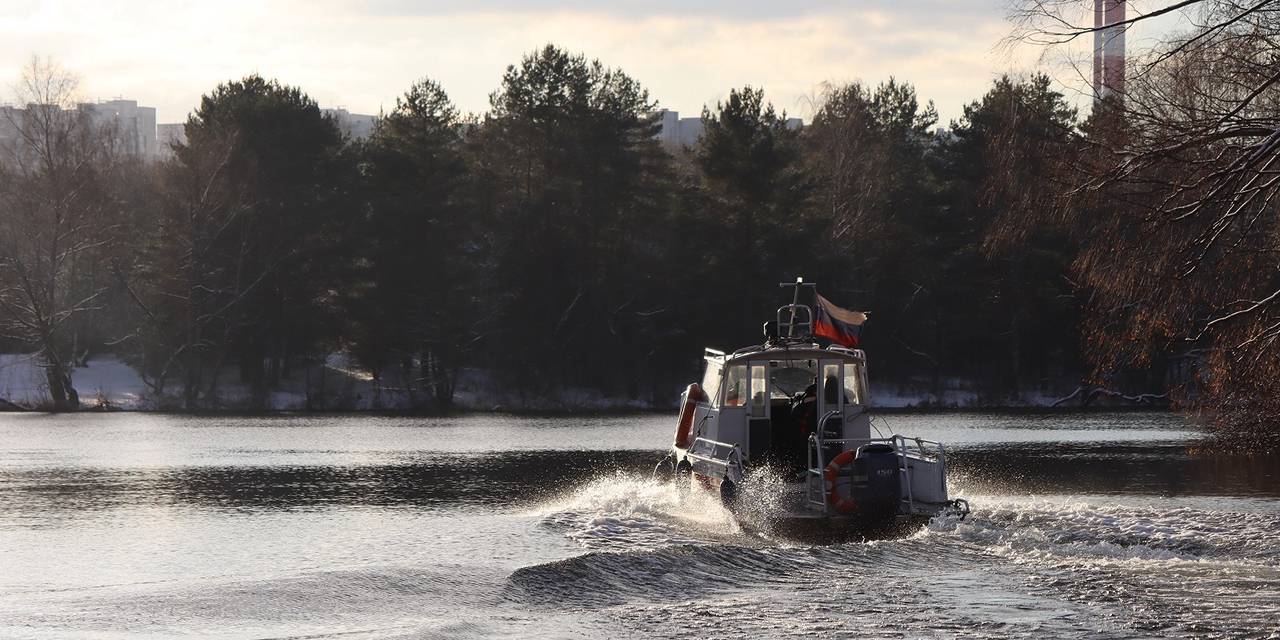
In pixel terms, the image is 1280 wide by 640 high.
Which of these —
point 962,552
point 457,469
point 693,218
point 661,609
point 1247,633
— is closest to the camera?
point 1247,633

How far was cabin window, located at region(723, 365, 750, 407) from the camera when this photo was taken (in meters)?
25.0

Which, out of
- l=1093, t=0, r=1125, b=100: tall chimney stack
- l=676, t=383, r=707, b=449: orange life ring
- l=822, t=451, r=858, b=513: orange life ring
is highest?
l=1093, t=0, r=1125, b=100: tall chimney stack

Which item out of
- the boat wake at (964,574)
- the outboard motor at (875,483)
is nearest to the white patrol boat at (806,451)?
the outboard motor at (875,483)

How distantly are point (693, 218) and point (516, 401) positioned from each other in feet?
38.3

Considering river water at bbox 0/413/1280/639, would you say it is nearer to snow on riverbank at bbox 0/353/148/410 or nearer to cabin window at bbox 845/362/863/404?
cabin window at bbox 845/362/863/404

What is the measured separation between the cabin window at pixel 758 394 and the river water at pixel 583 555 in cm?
201

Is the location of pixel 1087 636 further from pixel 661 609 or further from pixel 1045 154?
pixel 1045 154

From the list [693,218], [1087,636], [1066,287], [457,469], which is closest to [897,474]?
[1087,636]

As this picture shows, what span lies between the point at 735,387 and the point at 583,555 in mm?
6536

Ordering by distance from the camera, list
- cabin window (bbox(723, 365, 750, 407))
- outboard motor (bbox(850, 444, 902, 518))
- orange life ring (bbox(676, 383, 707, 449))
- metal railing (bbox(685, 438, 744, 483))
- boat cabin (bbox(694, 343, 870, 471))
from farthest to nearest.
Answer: orange life ring (bbox(676, 383, 707, 449)) → cabin window (bbox(723, 365, 750, 407)) → boat cabin (bbox(694, 343, 870, 471)) → metal railing (bbox(685, 438, 744, 483)) → outboard motor (bbox(850, 444, 902, 518))

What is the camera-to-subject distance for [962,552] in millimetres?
18578

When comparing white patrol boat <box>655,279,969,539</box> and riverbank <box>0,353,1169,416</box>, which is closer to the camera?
white patrol boat <box>655,279,969,539</box>

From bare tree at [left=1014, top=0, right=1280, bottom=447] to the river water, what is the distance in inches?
104

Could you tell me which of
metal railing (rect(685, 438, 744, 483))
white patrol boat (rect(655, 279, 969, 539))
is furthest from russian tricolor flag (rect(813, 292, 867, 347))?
metal railing (rect(685, 438, 744, 483))
